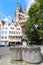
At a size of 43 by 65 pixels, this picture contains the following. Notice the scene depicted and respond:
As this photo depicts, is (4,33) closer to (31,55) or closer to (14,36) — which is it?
(14,36)

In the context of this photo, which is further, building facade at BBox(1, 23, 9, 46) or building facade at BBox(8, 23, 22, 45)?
building facade at BBox(8, 23, 22, 45)

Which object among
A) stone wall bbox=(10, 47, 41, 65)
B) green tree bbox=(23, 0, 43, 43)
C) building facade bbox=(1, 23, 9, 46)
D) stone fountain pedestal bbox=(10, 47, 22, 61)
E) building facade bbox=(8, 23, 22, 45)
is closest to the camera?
stone wall bbox=(10, 47, 41, 65)

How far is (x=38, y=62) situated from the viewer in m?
10.8

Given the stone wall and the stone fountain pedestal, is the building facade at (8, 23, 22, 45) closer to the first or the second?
the stone fountain pedestal

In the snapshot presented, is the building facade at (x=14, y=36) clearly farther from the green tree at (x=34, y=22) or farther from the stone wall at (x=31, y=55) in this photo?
the stone wall at (x=31, y=55)

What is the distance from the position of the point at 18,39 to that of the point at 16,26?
5513mm

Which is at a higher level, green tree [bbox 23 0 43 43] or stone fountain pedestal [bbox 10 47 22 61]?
green tree [bbox 23 0 43 43]

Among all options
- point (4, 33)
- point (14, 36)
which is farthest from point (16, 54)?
point (14, 36)

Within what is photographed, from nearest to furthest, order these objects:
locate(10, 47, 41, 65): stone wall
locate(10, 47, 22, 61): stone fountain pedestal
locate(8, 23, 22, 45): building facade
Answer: locate(10, 47, 41, 65): stone wall, locate(10, 47, 22, 61): stone fountain pedestal, locate(8, 23, 22, 45): building facade

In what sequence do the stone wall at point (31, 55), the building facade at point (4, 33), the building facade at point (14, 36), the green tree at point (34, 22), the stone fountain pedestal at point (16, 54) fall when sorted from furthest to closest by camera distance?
the building facade at point (14, 36), the building facade at point (4, 33), the green tree at point (34, 22), the stone fountain pedestal at point (16, 54), the stone wall at point (31, 55)

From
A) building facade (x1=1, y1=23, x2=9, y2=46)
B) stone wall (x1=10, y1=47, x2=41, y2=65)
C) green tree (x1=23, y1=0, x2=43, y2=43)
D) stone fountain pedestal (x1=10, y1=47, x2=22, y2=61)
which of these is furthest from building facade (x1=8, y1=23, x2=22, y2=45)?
stone wall (x1=10, y1=47, x2=41, y2=65)

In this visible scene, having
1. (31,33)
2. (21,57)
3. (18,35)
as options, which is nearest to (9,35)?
(18,35)

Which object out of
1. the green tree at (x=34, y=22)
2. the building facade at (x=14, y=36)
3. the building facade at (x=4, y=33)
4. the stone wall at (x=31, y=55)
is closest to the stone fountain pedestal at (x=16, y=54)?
the stone wall at (x=31, y=55)

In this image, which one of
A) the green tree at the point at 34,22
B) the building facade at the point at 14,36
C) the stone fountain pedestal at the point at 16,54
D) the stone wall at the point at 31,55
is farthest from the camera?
the building facade at the point at 14,36
